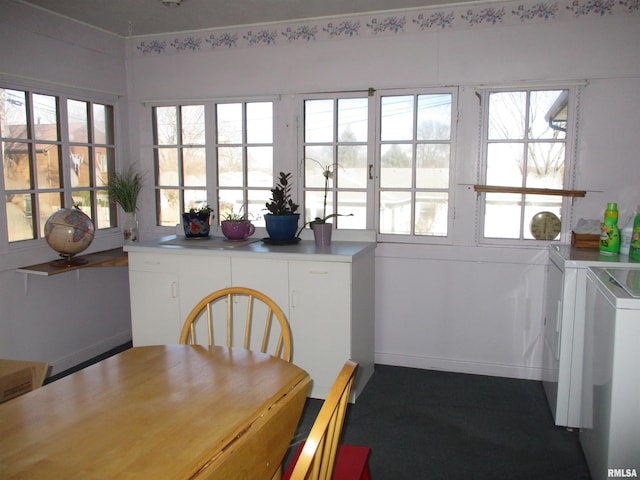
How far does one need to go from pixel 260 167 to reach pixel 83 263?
1357mm

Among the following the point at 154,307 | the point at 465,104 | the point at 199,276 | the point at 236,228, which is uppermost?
the point at 465,104

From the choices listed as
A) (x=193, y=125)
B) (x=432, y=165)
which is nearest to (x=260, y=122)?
(x=193, y=125)

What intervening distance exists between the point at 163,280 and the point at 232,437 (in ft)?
7.04

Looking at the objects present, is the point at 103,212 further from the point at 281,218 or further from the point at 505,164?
the point at 505,164

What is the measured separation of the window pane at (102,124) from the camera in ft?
12.3

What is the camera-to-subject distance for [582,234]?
293 centimetres

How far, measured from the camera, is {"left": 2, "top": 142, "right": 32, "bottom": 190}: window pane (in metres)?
3.10

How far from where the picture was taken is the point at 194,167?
3.90 metres

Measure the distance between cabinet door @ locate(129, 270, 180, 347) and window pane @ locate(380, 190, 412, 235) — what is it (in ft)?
4.71

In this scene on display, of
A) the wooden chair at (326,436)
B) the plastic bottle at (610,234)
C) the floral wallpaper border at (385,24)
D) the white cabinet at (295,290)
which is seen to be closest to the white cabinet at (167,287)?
the white cabinet at (295,290)

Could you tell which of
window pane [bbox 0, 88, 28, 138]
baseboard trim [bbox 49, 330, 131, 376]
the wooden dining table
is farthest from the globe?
the wooden dining table

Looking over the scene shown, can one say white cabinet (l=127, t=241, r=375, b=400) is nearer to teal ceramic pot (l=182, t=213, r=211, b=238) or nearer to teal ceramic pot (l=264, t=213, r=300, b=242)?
teal ceramic pot (l=264, t=213, r=300, b=242)

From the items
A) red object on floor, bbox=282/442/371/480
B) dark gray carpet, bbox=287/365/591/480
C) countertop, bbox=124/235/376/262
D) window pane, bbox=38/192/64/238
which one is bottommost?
dark gray carpet, bbox=287/365/591/480

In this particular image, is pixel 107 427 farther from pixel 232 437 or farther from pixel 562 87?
pixel 562 87
